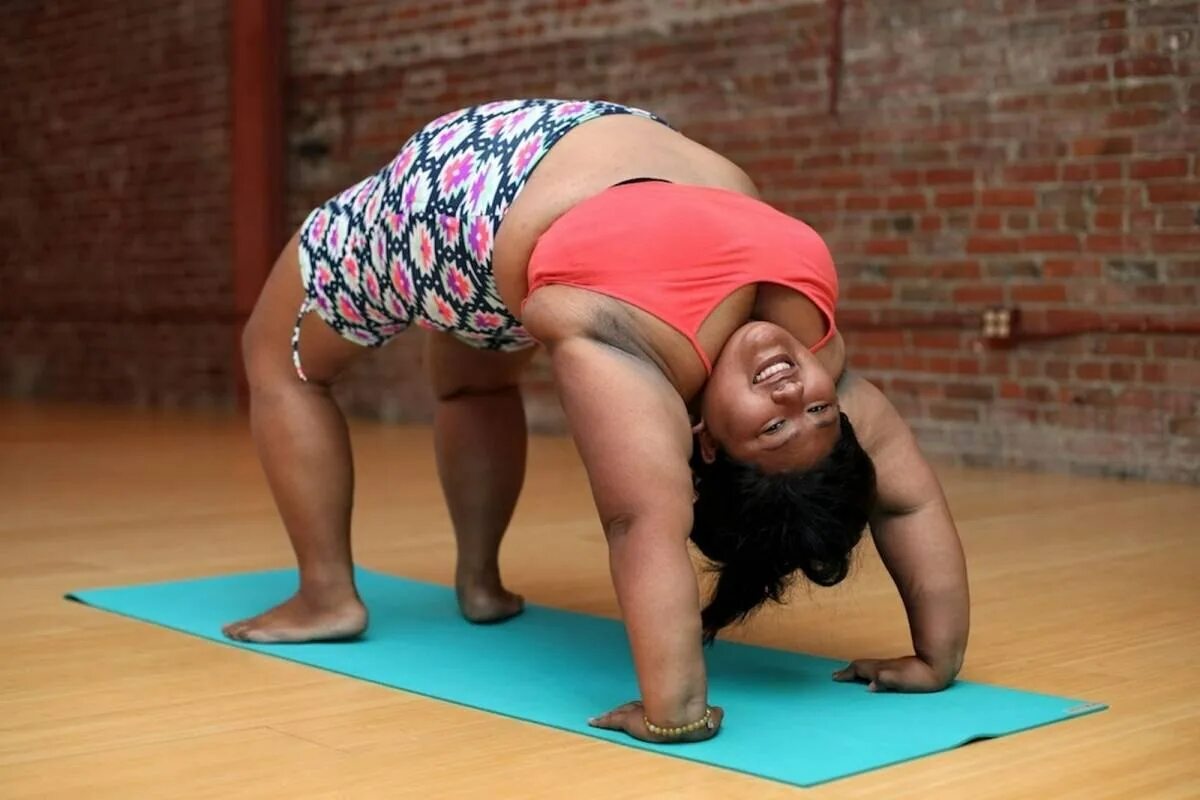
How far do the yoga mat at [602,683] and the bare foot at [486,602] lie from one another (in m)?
0.04

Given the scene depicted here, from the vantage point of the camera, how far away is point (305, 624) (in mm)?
2760

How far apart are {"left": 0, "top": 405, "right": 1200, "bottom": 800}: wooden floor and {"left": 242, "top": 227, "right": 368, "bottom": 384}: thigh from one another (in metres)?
0.47

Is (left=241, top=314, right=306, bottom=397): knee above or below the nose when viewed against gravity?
below

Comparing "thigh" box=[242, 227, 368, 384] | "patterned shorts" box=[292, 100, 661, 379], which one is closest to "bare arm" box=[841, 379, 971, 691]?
"patterned shorts" box=[292, 100, 661, 379]

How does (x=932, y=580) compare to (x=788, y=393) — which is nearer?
(x=788, y=393)

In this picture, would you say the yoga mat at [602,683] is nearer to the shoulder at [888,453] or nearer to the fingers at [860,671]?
the fingers at [860,671]

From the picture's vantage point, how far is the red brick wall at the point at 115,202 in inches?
329

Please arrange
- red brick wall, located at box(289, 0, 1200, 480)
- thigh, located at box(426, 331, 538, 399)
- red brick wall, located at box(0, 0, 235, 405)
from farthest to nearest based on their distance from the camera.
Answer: red brick wall, located at box(0, 0, 235, 405), red brick wall, located at box(289, 0, 1200, 480), thigh, located at box(426, 331, 538, 399)

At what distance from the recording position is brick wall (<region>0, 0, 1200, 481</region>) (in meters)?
5.20

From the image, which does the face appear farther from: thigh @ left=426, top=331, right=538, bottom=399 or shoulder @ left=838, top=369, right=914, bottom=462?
thigh @ left=426, top=331, right=538, bottom=399

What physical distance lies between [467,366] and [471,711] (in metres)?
0.89

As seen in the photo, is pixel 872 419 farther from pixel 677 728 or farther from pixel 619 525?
pixel 677 728

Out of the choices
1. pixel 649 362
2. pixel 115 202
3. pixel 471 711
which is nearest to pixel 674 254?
pixel 649 362

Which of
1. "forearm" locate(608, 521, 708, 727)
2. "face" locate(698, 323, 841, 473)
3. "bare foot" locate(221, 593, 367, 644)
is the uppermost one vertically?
"face" locate(698, 323, 841, 473)
